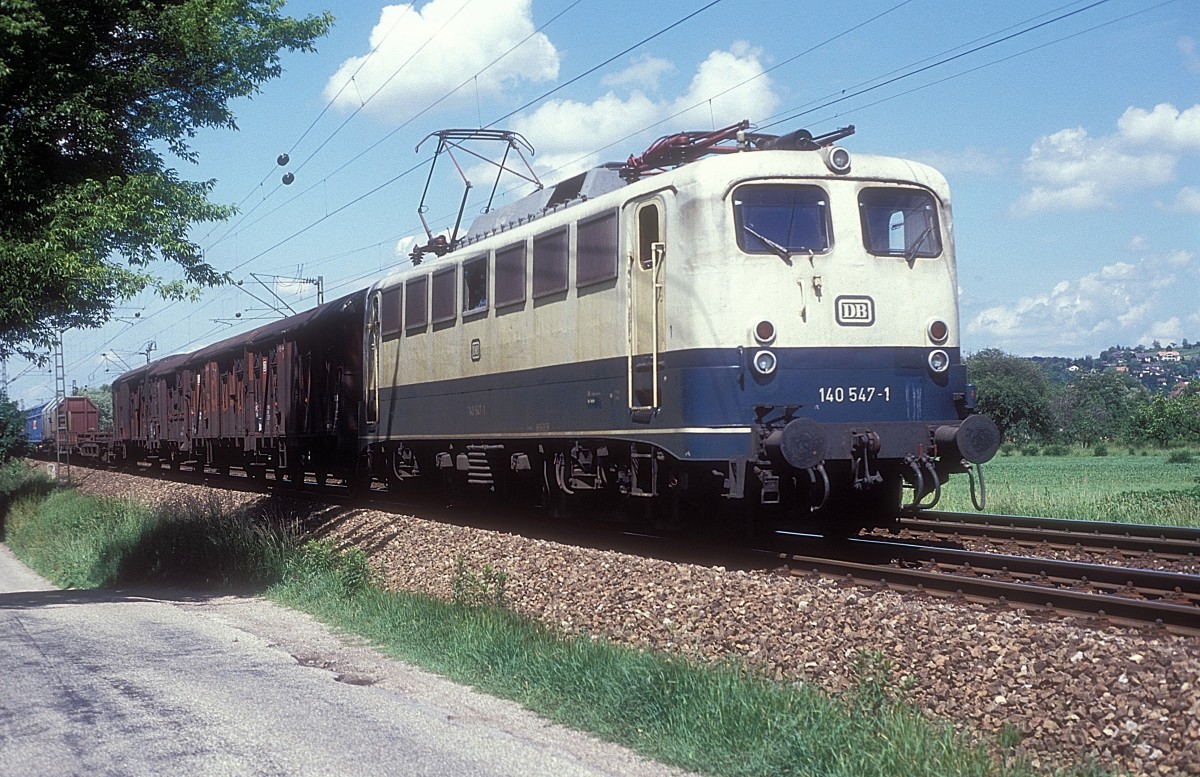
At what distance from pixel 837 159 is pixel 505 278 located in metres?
4.36

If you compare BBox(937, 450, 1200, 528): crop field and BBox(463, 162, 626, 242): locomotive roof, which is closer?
BBox(463, 162, 626, 242): locomotive roof

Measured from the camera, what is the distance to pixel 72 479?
128ft

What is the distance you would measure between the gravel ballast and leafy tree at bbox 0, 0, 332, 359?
18.1 ft

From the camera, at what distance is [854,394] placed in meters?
10.5

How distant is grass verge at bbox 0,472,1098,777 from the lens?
18.8 ft

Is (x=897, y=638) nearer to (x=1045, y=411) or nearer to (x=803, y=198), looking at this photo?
(x=803, y=198)

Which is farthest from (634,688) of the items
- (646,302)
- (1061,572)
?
(646,302)

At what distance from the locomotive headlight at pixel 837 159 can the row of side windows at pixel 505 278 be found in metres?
2.06

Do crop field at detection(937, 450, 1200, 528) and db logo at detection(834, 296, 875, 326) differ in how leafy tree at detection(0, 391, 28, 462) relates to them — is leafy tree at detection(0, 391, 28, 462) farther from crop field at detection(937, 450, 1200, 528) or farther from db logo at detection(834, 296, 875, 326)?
db logo at detection(834, 296, 875, 326)

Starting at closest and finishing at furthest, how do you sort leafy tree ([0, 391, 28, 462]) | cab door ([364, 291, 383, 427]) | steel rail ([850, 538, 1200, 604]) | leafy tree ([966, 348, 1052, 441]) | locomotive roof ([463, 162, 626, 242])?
steel rail ([850, 538, 1200, 604])
locomotive roof ([463, 162, 626, 242])
cab door ([364, 291, 383, 427])
leafy tree ([0, 391, 28, 462])
leafy tree ([966, 348, 1052, 441])

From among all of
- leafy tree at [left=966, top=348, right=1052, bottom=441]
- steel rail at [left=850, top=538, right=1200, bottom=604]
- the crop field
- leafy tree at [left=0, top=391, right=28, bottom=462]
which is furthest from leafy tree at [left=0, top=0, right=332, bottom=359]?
leafy tree at [left=966, top=348, right=1052, bottom=441]

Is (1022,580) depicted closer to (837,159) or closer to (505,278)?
(837,159)

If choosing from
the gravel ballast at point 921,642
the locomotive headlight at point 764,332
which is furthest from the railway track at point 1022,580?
the locomotive headlight at point 764,332

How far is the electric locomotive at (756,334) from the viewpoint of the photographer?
10.2 m
